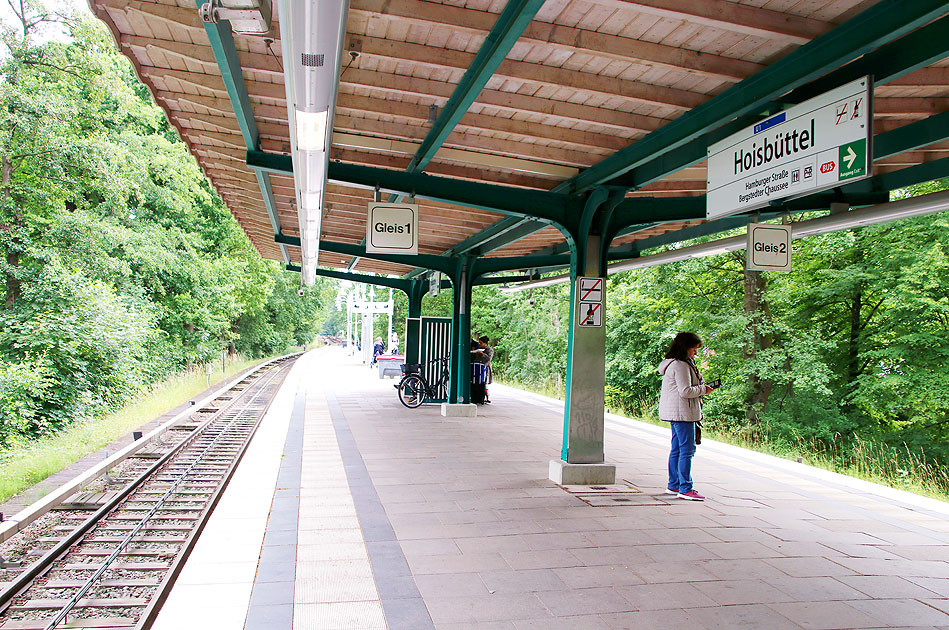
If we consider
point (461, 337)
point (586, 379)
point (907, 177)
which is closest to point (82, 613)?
point (586, 379)

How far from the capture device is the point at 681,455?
6660 millimetres

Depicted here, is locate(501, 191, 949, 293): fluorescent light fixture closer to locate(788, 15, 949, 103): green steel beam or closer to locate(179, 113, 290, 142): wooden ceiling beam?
locate(788, 15, 949, 103): green steel beam

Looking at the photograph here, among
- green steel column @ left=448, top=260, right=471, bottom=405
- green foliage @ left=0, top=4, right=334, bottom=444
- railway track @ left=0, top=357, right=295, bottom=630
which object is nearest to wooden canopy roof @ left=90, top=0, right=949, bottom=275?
railway track @ left=0, top=357, right=295, bottom=630

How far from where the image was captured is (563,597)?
403 cm

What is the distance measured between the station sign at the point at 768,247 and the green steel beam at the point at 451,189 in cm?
194

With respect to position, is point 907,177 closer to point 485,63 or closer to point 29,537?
point 485,63

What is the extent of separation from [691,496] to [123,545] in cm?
524

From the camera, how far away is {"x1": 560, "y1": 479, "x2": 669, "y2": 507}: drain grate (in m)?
6.47

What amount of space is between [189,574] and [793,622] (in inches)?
145

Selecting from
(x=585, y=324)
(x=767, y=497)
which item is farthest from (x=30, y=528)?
(x=767, y=497)

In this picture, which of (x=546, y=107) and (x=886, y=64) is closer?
(x=886, y=64)

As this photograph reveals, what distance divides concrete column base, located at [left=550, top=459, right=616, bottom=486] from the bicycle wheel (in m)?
7.50

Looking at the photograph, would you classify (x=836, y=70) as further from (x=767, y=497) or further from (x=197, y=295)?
(x=197, y=295)

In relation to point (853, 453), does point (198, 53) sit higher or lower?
higher
